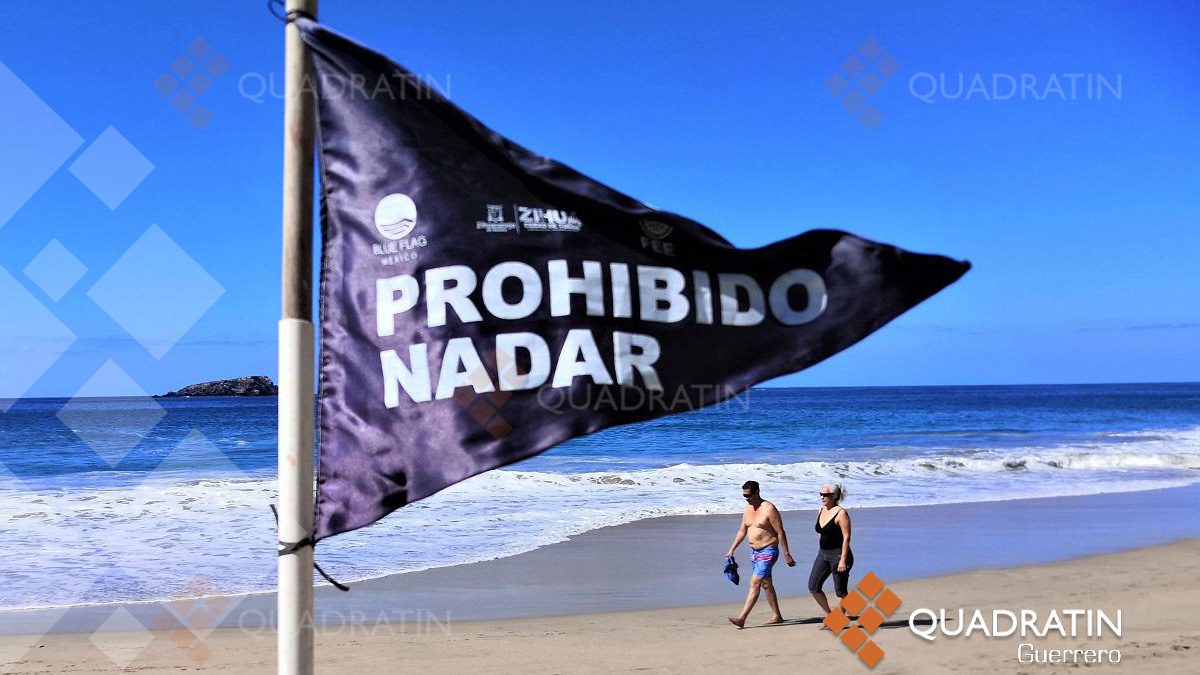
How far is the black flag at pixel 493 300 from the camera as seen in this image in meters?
2.63

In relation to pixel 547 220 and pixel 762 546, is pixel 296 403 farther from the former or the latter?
pixel 762 546

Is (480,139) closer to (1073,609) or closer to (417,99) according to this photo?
(417,99)

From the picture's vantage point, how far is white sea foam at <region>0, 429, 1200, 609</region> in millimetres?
13289

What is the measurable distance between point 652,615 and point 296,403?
893cm

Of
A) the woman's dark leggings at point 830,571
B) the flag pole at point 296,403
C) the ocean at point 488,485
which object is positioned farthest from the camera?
the ocean at point 488,485

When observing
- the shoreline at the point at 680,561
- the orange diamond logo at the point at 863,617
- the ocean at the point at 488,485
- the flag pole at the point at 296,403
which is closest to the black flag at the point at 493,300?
the flag pole at the point at 296,403

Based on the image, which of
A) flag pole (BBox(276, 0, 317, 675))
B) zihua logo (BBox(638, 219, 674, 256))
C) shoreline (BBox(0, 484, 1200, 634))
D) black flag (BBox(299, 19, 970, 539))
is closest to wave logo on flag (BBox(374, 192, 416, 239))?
black flag (BBox(299, 19, 970, 539))

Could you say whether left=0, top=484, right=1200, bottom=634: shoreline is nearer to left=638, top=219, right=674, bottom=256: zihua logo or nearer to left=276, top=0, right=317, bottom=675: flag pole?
left=276, top=0, right=317, bottom=675: flag pole

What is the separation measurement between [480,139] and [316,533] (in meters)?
1.18

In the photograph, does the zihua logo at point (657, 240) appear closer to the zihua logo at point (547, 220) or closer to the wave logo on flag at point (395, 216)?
the zihua logo at point (547, 220)

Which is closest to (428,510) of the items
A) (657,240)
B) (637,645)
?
(637,645)

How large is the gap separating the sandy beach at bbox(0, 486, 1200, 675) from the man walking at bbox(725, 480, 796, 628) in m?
0.27

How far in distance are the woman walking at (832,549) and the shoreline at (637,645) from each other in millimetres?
457

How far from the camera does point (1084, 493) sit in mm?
23594
